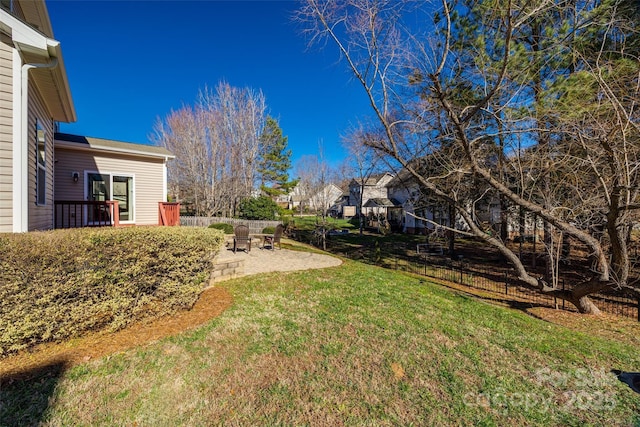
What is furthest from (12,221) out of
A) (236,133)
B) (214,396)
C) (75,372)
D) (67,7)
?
(236,133)

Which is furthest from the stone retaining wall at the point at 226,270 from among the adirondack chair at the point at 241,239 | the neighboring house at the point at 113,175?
the neighboring house at the point at 113,175

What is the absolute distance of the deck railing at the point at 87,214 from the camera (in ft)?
24.1

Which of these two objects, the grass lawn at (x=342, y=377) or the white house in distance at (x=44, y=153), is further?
the white house in distance at (x=44, y=153)

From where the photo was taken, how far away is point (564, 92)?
19.3 ft

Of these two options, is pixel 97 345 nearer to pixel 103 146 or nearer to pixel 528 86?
pixel 103 146

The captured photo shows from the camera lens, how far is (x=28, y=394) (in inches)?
101

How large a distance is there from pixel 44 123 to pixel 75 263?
502cm

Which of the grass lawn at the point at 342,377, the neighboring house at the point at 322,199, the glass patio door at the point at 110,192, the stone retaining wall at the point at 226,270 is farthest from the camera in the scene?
the neighboring house at the point at 322,199

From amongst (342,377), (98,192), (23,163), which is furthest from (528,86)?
(98,192)

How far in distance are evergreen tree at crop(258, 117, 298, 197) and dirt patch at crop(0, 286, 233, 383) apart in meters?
25.3

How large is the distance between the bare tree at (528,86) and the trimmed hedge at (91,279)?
4.52 meters

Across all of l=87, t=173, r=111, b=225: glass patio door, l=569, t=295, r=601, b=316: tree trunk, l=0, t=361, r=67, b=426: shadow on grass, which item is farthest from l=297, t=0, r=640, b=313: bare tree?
l=87, t=173, r=111, b=225: glass patio door

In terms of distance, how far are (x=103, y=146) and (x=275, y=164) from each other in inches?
961

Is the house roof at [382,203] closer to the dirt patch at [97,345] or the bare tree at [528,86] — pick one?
the bare tree at [528,86]
